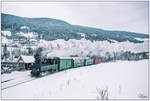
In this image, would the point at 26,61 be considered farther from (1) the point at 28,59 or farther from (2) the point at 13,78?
(2) the point at 13,78

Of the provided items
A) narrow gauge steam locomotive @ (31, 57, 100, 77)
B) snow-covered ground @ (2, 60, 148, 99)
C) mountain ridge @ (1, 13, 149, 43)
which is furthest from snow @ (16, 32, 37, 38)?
snow-covered ground @ (2, 60, 148, 99)

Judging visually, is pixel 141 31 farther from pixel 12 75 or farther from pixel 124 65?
pixel 12 75

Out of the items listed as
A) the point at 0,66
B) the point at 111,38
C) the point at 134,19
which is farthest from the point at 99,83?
the point at 0,66

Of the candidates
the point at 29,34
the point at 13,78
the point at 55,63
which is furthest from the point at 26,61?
the point at 55,63

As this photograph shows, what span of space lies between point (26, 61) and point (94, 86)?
7.01ft

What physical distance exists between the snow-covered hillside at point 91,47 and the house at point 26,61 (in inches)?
19.8

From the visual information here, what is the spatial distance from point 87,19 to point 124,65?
2076 mm

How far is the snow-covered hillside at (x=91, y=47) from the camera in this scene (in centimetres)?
341

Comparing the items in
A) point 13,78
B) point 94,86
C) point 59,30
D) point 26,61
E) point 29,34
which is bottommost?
point 94,86

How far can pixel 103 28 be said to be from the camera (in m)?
3.54

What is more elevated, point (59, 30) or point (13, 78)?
point (59, 30)

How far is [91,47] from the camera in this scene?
3.76 metres

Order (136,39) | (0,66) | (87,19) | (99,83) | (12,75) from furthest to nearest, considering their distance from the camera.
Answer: (136,39) < (87,19) < (99,83) < (12,75) < (0,66)

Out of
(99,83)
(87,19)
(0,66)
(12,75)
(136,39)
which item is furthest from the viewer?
(136,39)
